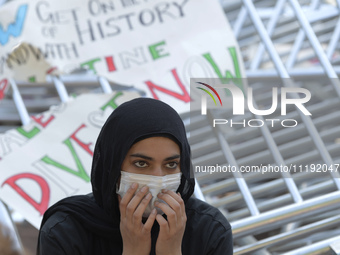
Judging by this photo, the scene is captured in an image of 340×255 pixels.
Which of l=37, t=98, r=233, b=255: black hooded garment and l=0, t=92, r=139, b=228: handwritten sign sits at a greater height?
l=0, t=92, r=139, b=228: handwritten sign

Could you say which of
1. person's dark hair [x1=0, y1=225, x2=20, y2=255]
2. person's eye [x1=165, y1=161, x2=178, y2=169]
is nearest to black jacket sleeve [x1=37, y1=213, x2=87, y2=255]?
person's eye [x1=165, y1=161, x2=178, y2=169]

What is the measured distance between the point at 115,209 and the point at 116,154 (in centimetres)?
15

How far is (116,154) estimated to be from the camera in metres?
1.36

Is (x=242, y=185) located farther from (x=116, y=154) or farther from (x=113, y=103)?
(x=116, y=154)

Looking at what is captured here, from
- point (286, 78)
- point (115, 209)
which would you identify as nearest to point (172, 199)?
point (115, 209)

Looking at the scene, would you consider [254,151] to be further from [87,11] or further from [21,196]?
[21,196]

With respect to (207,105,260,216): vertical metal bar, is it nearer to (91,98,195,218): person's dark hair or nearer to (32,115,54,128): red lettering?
(32,115,54,128): red lettering

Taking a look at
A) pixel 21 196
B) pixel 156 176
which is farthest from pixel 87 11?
pixel 156 176

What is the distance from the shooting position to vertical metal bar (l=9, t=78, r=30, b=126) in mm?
→ 2428

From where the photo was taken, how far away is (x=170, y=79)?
2.53 meters

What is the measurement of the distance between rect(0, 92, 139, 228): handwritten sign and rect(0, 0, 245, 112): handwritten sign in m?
0.16

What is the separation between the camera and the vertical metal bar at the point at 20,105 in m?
2.43

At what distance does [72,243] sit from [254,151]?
61.5 inches

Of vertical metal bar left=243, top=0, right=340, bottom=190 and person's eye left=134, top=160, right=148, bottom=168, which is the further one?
vertical metal bar left=243, top=0, right=340, bottom=190
